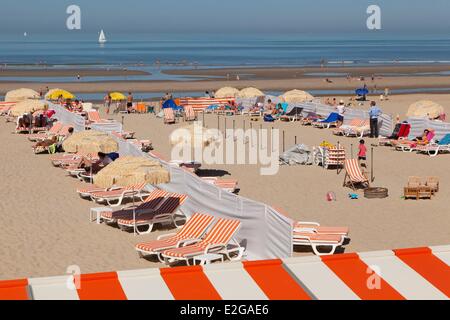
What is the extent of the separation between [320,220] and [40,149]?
1208 cm

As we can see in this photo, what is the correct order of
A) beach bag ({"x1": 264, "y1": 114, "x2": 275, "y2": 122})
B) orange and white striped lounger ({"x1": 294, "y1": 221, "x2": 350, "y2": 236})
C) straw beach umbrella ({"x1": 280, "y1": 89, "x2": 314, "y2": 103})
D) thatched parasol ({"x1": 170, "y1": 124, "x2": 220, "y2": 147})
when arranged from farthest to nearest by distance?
straw beach umbrella ({"x1": 280, "y1": 89, "x2": 314, "y2": 103}) < beach bag ({"x1": 264, "y1": 114, "x2": 275, "y2": 122}) < thatched parasol ({"x1": 170, "y1": 124, "x2": 220, "y2": 147}) < orange and white striped lounger ({"x1": 294, "y1": 221, "x2": 350, "y2": 236})

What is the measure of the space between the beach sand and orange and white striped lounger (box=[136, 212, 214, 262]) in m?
0.23

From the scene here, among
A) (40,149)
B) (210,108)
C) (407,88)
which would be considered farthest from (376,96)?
(40,149)

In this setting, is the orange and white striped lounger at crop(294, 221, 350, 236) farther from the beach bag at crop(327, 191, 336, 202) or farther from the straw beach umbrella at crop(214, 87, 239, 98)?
the straw beach umbrella at crop(214, 87, 239, 98)

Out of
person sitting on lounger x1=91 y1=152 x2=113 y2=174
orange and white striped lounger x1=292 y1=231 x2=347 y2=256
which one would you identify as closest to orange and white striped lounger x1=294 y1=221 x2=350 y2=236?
orange and white striped lounger x1=292 y1=231 x2=347 y2=256

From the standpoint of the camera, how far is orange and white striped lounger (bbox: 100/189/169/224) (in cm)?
1491

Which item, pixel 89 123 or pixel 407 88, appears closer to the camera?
pixel 89 123

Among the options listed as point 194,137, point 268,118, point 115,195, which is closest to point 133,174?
point 115,195

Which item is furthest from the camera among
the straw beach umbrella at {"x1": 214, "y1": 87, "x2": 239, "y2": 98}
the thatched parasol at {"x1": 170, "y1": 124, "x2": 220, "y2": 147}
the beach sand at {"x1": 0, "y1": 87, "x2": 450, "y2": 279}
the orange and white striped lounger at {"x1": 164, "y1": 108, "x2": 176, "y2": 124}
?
the straw beach umbrella at {"x1": 214, "y1": 87, "x2": 239, "y2": 98}

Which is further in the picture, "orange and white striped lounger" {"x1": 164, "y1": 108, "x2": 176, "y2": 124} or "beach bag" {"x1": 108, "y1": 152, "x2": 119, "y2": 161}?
"orange and white striped lounger" {"x1": 164, "y1": 108, "x2": 176, "y2": 124}

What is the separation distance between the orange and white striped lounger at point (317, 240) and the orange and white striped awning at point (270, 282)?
16.8ft

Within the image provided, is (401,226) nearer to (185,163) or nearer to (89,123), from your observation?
(185,163)

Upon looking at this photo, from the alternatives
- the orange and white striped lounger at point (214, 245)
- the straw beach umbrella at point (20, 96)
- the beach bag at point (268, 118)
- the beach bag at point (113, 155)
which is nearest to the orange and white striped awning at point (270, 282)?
the orange and white striped lounger at point (214, 245)

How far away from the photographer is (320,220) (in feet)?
49.8
